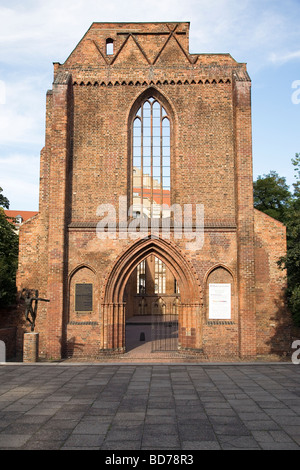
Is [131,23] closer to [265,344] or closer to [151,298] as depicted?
[265,344]

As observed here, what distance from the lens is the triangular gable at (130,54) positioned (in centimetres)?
1556

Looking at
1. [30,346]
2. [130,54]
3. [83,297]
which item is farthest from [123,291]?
[130,54]

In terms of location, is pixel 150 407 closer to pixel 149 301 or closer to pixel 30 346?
Result: pixel 30 346

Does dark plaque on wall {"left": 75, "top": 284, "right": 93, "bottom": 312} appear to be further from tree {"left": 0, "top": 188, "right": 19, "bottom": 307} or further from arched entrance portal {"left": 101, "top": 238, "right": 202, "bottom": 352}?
tree {"left": 0, "top": 188, "right": 19, "bottom": 307}

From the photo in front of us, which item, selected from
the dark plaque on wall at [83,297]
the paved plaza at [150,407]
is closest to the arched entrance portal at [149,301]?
the dark plaque on wall at [83,297]

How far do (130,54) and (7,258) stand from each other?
34.2ft

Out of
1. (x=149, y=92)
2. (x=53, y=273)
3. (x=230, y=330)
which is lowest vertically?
(x=230, y=330)

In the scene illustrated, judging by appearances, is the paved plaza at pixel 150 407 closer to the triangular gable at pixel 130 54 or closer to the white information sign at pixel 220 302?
the white information sign at pixel 220 302

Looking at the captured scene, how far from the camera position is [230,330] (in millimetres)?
14078

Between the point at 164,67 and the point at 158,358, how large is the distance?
10.4m

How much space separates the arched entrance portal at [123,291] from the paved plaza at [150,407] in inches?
90.0

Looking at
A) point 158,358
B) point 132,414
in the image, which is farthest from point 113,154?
point 132,414

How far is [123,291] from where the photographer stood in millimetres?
14703

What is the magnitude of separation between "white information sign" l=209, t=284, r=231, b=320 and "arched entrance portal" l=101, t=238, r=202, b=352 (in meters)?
0.42
